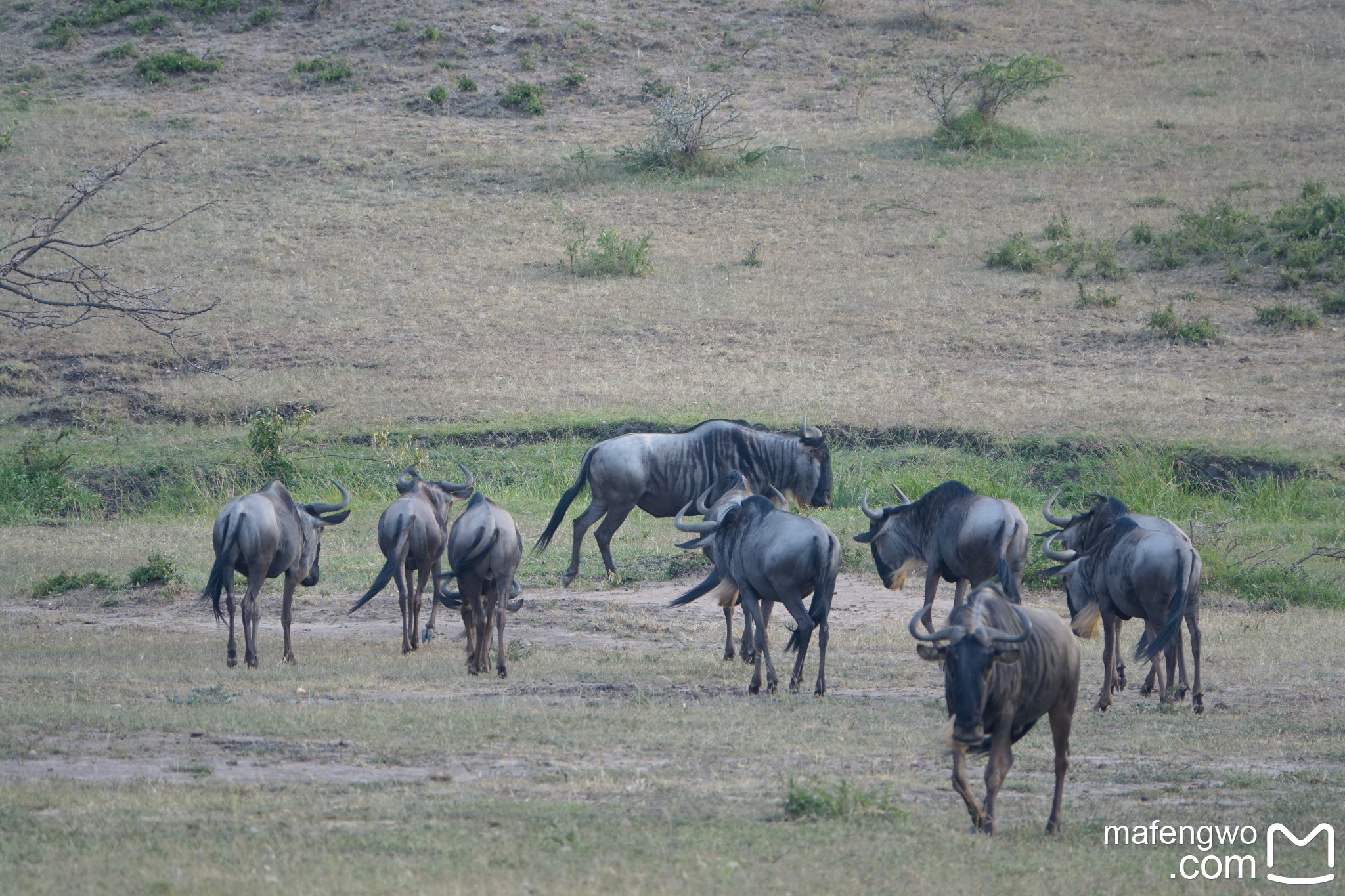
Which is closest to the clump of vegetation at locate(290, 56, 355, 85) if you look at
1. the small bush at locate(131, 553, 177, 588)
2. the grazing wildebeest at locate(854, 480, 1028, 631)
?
the small bush at locate(131, 553, 177, 588)

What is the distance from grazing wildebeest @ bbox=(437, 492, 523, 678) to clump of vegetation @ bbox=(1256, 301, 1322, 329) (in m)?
16.4

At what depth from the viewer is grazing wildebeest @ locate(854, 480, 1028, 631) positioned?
11.1 m

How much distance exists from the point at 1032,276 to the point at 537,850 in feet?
70.1

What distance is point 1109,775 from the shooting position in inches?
302

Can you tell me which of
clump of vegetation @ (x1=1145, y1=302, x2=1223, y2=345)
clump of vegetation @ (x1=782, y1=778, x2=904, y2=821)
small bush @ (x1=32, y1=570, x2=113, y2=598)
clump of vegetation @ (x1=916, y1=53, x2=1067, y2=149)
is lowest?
small bush @ (x1=32, y1=570, x2=113, y2=598)

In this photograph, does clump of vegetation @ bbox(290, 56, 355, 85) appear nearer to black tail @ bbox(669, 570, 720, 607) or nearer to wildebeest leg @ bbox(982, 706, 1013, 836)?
black tail @ bbox(669, 570, 720, 607)

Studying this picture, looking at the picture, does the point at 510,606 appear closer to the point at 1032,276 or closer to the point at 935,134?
the point at 1032,276

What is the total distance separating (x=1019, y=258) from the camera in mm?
25906

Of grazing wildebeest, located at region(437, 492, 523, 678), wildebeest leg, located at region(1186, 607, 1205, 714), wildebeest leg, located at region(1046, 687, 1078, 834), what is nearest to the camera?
wildebeest leg, located at region(1046, 687, 1078, 834)

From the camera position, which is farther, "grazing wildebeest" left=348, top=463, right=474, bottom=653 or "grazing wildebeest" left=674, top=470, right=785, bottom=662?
"grazing wildebeest" left=348, top=463, right=474, bottom=653

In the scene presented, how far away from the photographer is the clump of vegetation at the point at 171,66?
3597 centimetres

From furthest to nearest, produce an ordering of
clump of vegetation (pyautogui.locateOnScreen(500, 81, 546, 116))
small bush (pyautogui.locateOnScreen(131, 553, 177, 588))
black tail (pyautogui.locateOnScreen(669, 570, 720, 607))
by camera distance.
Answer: clump of vegetation (pyautogui.locateOnScreen(500, 81, 546, 116)) → small bush (pyautogui.locateOnScreen(131, 553, 177, 588)) → black tail (pyautogui.locateOnScreen(669, 570, 720, 607))

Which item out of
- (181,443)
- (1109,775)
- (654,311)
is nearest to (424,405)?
(181,443)

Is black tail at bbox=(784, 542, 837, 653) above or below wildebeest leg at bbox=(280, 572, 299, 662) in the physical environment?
above
